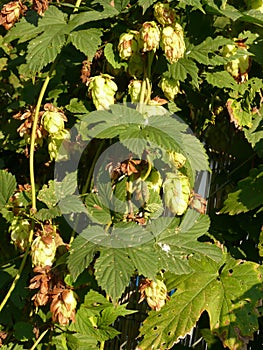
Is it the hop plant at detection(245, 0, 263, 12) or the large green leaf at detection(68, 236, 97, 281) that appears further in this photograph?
the hop plant at detection(245, 0, 263, 12)

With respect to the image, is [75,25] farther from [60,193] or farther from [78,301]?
[78,301]

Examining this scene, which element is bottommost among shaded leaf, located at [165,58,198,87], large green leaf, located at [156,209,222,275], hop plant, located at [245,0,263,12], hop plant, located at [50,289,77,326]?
hop plant, located at [50,289,77,326]

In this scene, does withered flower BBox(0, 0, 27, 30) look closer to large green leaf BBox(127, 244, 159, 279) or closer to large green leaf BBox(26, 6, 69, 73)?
large green leaf BBox(26, 6, 69, 73)

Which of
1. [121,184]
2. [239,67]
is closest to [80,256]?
[121,184]

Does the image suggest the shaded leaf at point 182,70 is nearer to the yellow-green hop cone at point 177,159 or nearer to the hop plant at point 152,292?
the yellow-green hop cone at point 177,159

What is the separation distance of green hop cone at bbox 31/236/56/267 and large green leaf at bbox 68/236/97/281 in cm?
6

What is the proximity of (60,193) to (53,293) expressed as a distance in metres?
0.26

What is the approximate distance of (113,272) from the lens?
1.41 metres

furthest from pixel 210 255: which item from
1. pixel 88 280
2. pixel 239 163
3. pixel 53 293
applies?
pixel 239 163

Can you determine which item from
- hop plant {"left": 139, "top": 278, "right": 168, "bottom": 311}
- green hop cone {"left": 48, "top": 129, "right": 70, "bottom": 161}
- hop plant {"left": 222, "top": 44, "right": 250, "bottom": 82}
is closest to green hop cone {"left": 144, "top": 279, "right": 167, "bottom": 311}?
hop plant {"left": 139, "top": 278, "right": 168, "bottom": 311}

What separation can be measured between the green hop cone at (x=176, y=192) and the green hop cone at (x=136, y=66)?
0.88 feet

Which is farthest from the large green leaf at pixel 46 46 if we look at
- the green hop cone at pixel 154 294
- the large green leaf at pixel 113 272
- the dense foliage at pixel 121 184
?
the green hop cone at pixel 154 294

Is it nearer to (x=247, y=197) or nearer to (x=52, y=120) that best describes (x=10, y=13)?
(x=52, y=120)

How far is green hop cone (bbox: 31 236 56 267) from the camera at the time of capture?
1516 mm
